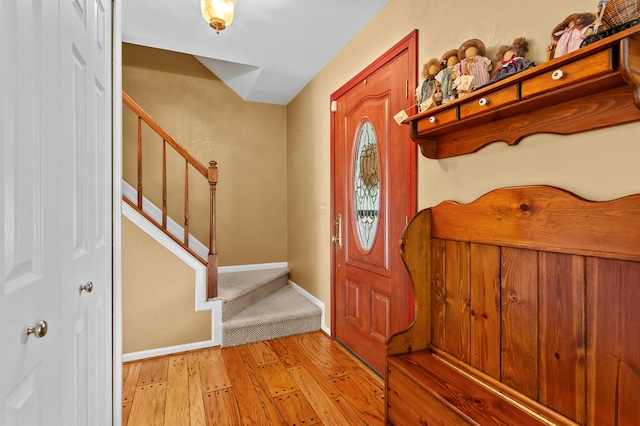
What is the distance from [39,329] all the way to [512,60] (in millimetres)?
1716

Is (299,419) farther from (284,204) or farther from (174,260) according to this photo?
(284,204)

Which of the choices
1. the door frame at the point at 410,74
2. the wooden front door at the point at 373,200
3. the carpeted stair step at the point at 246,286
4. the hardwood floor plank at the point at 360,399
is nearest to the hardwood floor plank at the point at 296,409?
the hardwood floor plank at the point at 360,399

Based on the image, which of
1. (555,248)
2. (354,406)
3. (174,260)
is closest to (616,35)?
(555,248)

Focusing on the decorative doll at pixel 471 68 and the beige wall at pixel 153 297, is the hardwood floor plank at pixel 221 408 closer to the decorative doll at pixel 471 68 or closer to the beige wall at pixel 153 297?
the beige wall at pixel 153 297

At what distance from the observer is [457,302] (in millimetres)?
1520

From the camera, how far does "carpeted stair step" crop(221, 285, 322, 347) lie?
274 cm

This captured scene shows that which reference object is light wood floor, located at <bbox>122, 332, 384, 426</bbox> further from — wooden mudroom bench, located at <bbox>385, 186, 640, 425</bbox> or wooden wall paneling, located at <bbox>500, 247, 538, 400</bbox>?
wooden wall paneling, located at <bbox>500, 247, 538, 400</bbox>

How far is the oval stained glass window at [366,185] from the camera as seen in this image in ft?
7.47

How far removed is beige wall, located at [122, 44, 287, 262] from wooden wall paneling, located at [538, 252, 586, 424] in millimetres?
3382

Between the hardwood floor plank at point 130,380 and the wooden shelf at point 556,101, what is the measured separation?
7.94 feet

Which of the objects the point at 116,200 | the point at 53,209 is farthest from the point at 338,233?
the point at 53,209

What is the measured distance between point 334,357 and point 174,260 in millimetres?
1553

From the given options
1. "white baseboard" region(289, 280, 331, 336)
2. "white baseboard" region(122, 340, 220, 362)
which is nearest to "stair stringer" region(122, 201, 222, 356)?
"white baseboard" region(122, 340, 220, 362)

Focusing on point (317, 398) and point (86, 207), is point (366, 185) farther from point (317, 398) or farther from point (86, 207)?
point (86, 207)
